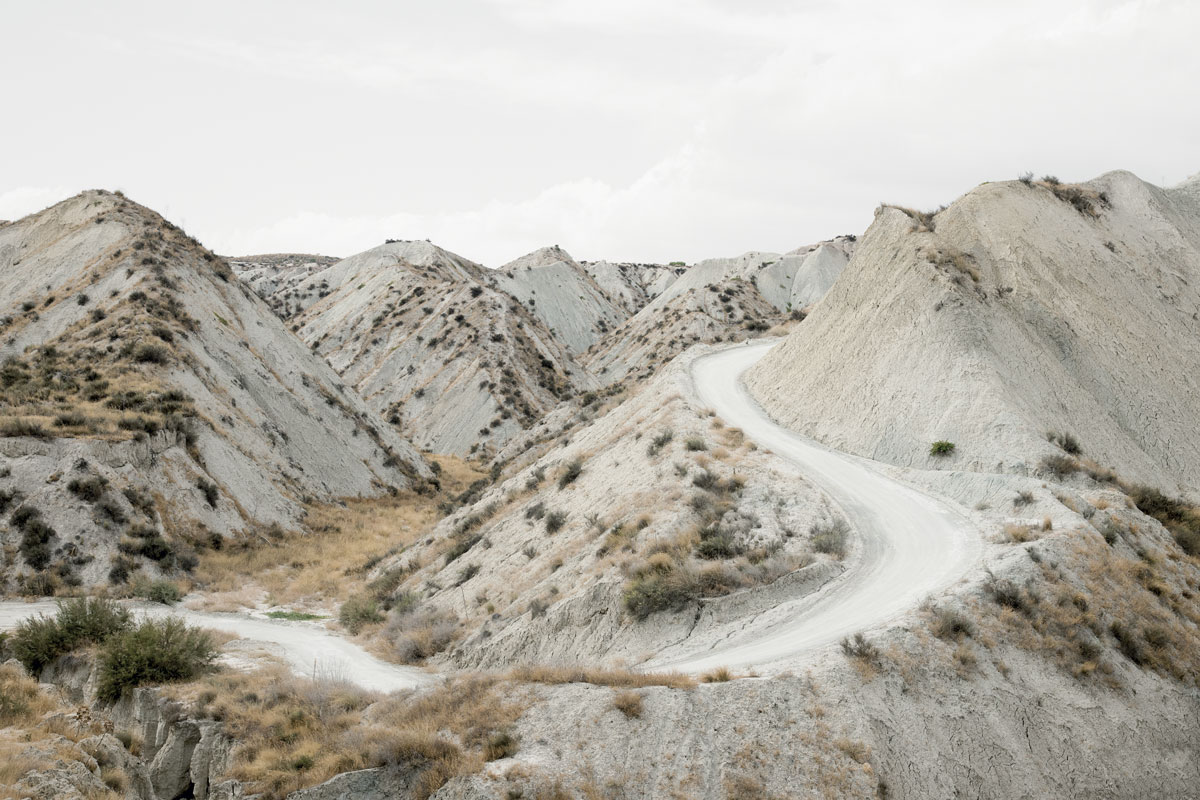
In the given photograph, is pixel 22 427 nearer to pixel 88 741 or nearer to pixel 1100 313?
pixel 88 741

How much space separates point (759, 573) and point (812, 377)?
1842cm

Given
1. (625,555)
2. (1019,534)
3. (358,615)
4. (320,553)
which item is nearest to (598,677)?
(625,555)

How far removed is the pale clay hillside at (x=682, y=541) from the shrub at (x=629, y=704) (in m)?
0.07

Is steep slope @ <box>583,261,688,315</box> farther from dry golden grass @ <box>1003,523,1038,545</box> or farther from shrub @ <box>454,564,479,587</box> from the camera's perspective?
dry golden grass @ <box>1003,523,1038,545</box>

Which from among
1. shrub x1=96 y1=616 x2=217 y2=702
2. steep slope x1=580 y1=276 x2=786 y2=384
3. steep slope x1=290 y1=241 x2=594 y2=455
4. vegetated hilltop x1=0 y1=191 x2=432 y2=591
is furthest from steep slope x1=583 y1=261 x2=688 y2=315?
shrub x1=96 y1=616 x2=217 y2=702

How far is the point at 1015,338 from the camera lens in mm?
28344

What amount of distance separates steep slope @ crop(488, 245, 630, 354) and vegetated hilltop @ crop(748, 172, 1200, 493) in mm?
70850

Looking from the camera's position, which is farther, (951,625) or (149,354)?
(149,354)

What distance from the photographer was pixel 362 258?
333 feet

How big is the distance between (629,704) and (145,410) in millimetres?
29719

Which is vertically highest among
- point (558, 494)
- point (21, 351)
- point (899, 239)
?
point (21, 351)

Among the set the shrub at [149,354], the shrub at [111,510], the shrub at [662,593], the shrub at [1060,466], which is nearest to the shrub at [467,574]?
the shrub at [662,593]

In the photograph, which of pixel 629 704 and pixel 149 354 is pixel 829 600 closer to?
pixel 629 704

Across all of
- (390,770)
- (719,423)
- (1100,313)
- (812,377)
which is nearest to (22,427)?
(390,770)
